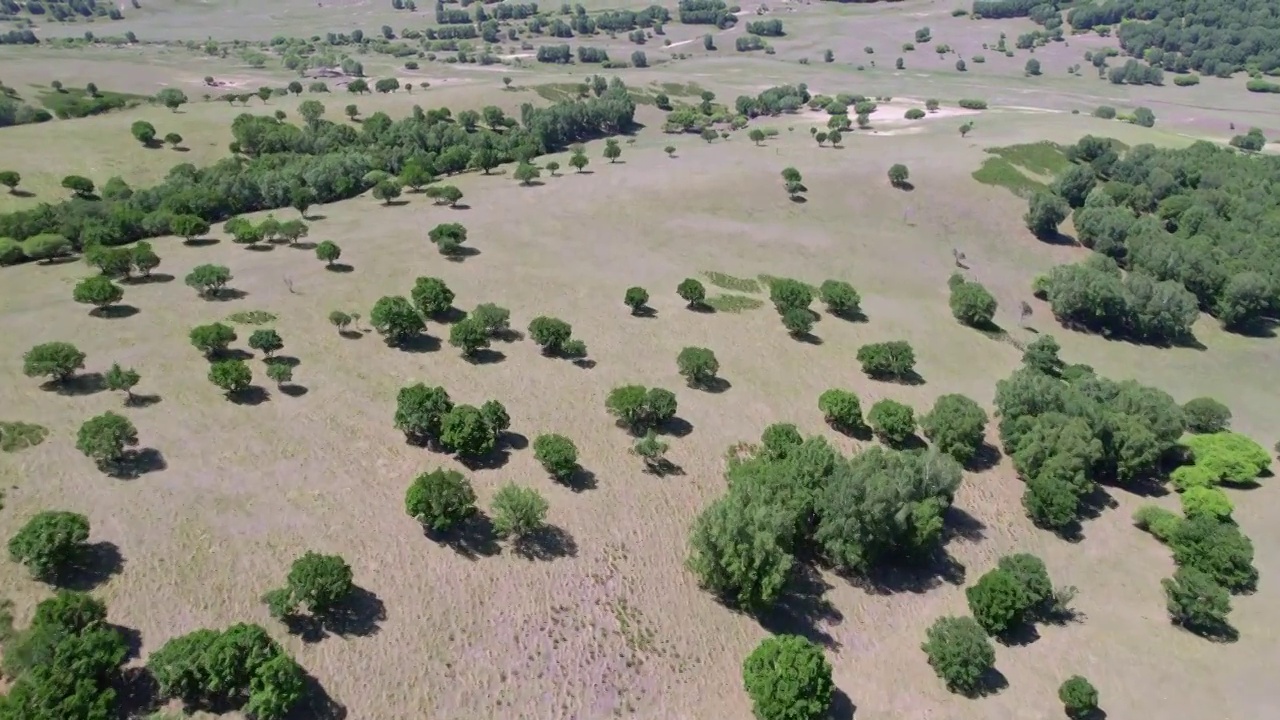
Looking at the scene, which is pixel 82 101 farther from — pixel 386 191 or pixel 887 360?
pixel 887 360

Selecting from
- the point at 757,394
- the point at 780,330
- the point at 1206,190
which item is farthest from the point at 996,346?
the point at 1206,190

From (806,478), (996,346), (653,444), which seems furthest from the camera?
(996,346)

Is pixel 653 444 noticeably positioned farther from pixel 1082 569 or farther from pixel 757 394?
pixel 1082 569

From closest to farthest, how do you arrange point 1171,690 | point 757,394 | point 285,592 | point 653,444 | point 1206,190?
point 285,592
point 1171,690
point 653,444
point 757,394
point 1206,190

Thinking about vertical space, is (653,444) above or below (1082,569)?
above

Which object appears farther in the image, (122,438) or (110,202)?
(110,202)

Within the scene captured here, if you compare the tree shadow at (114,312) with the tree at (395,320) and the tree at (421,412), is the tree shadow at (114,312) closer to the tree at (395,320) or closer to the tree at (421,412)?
the tree at (395,320)
